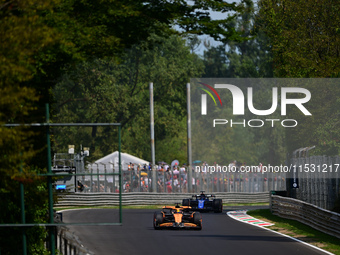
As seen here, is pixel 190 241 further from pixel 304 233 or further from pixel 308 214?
pixel 308 214

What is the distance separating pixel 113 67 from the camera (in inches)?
2913

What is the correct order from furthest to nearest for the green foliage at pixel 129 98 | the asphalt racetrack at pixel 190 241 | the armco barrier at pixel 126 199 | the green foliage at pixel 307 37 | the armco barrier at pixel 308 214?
the green foliage at pixel 129 98 < the armco barrier at pixel 126 199 < the green foliage at pixel 307 37 < the armco barrier at pixel 308 214 < the asphalt racetrack at pixel 190 241

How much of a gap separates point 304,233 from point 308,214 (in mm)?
2463

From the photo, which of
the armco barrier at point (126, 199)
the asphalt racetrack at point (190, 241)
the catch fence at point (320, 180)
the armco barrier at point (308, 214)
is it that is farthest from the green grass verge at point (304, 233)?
the armco barrier at point (126, 199)

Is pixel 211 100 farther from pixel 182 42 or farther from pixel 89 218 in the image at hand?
pixel 89 218

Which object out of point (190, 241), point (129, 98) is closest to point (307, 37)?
point (190, 241)

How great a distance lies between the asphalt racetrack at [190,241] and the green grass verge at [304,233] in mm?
491

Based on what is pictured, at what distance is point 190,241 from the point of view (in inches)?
758

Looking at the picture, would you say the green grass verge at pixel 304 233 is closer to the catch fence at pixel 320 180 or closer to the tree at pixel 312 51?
the catch fence at pixel 320 180

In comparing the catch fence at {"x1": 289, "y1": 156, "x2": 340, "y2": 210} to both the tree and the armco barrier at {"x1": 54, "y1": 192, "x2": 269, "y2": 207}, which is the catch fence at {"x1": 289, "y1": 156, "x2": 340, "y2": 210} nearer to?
the tree

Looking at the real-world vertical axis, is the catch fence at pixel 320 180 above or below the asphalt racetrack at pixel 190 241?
above

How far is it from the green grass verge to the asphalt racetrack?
491mm

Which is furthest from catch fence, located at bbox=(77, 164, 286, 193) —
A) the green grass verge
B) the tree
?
the green grass verge

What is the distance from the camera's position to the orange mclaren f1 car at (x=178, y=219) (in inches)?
875
